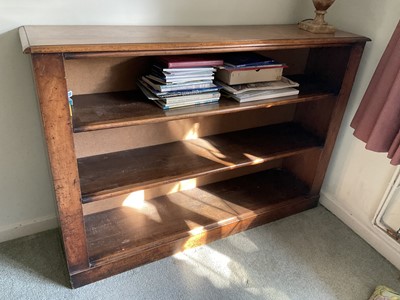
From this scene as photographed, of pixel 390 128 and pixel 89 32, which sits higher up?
pixel 89 32

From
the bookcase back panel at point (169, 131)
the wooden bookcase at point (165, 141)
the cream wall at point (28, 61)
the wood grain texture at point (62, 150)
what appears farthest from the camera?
the bookcase back panel at point (169, 131)

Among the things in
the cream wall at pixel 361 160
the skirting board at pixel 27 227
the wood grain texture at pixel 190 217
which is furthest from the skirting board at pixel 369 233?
the skirting board at pixel 27 227

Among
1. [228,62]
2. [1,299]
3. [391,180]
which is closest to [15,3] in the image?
[228,62]

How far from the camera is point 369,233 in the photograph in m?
1.70

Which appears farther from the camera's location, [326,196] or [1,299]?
[326,196]

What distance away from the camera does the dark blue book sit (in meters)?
1.35

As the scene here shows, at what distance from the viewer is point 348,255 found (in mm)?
1636

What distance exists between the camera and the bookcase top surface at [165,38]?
99 cm

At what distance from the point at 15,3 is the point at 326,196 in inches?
67.3

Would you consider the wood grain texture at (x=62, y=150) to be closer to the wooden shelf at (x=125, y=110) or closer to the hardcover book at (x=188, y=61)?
the wooden shelf at (x=125, y=110)

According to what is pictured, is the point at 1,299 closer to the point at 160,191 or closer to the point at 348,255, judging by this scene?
the point at 160,191

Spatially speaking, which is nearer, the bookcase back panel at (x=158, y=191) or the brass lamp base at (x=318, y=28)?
the brass lamp base at (x=318, y=28)

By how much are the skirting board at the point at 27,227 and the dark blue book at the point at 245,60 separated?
3.56ft

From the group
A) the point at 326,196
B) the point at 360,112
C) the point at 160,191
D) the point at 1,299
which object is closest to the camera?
the point at 1,299
